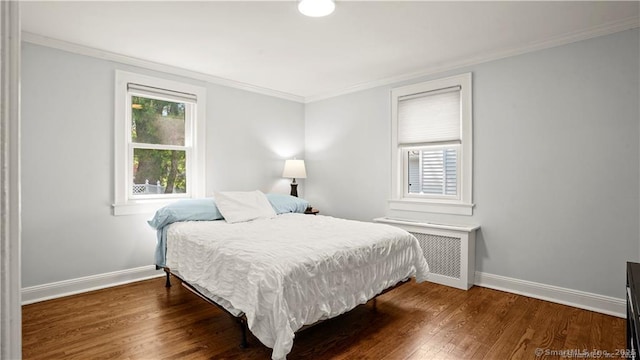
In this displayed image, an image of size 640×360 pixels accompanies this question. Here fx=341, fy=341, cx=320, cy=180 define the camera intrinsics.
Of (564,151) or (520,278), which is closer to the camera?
(564,151)

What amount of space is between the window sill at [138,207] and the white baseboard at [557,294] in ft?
11.7

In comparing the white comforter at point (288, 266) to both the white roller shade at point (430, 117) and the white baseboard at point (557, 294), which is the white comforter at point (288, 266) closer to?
the white baseboard at point (557, 294)

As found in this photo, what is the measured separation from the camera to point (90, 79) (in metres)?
3.36

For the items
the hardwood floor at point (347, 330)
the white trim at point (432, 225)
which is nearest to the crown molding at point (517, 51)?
the white trim at point (432, 225)

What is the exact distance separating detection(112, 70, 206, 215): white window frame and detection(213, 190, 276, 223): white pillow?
0.65 meters

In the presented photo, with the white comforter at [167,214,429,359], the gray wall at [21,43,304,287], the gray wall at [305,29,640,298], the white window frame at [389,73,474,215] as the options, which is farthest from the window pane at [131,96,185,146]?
the gray wall at [305,29,640,298]

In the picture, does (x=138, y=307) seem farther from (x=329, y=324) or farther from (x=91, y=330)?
(x=329, y=324)

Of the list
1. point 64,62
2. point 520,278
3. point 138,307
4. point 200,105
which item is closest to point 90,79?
point 64,62

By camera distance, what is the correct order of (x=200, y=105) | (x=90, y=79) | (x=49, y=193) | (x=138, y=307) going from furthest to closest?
1. (x=200, y=105)
2. (x=90, y=79)
3. (x=49, y=193)
4. (x=138, y=307)

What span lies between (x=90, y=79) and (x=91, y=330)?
2.33 meters

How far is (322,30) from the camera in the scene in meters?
2.92

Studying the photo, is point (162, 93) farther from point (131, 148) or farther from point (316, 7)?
point (316, 7)

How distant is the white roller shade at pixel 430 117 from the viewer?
12.4 feet

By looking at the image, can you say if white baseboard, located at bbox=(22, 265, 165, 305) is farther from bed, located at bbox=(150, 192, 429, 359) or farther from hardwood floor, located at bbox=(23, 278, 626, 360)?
bed, located at bbox=(150, 192, 429, 359)
